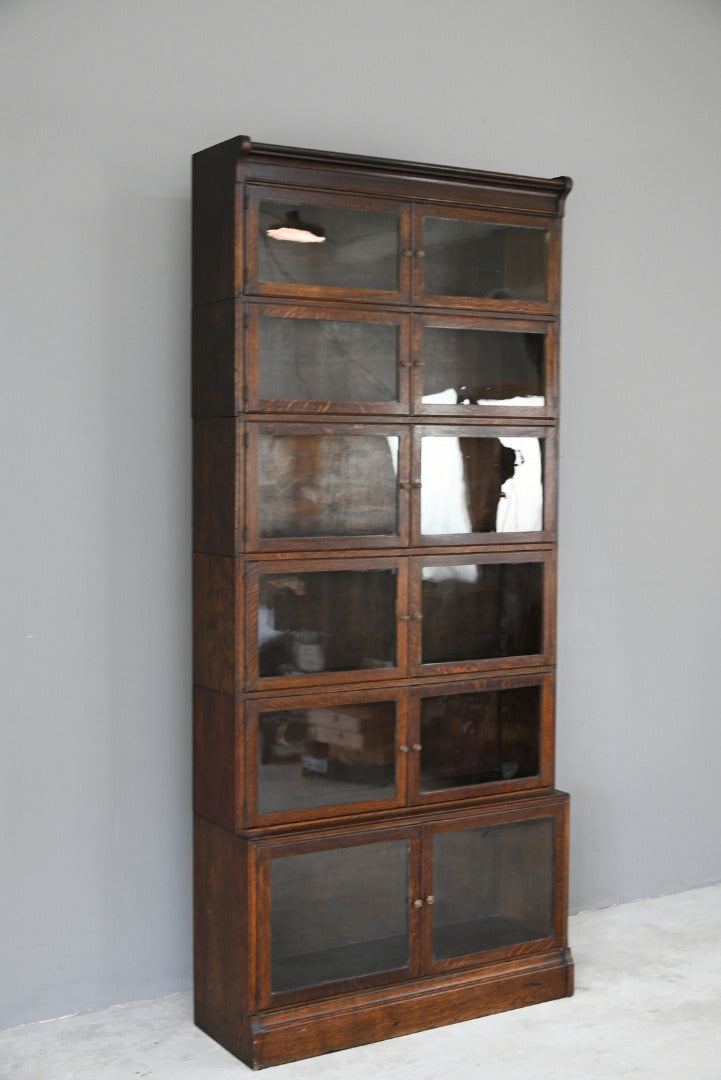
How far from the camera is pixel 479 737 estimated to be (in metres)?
3.60

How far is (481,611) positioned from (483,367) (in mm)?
689

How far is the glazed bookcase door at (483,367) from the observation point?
3428 millimetres

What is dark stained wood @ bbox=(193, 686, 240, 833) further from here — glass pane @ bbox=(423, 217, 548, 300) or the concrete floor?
glass pane @ bbox=(423, 217, 548, 300)

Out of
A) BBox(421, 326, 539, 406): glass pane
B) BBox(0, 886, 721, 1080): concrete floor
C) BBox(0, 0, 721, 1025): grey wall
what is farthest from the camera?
BBox(421, 326, 539, 406): glass pane

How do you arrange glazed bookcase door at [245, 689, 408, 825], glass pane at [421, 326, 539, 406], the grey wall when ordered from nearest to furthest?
glazed bookcase door at [245, 689, 408, 825]
the grey wall
glass pane at [421, 326, 539, 406]

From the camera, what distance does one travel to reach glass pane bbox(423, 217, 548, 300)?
3424 millimetres

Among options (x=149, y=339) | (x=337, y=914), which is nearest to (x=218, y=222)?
(x=149, y=339)

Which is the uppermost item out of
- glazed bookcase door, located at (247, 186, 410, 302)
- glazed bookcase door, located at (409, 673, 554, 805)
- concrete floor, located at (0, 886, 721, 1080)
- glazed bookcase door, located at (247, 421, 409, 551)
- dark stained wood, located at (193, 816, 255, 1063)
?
glazed bookcase door, located at (247, 186, 410, 302)

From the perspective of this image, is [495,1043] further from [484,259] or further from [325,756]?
[484,259]

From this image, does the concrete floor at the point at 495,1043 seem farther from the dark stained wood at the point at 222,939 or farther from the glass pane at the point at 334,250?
the glass pane at the point at 334,250

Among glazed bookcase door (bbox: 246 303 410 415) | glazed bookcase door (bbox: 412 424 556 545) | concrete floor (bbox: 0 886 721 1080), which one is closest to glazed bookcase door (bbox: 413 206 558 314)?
glazed bookcase door (bbox: 246 303 410 415)

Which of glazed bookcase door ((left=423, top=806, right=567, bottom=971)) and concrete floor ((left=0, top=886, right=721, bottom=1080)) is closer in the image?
concrete floor ((left=0, top=886, right=721, bottom=1080))

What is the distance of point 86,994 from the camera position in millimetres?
3471

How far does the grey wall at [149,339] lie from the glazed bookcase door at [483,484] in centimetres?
59
